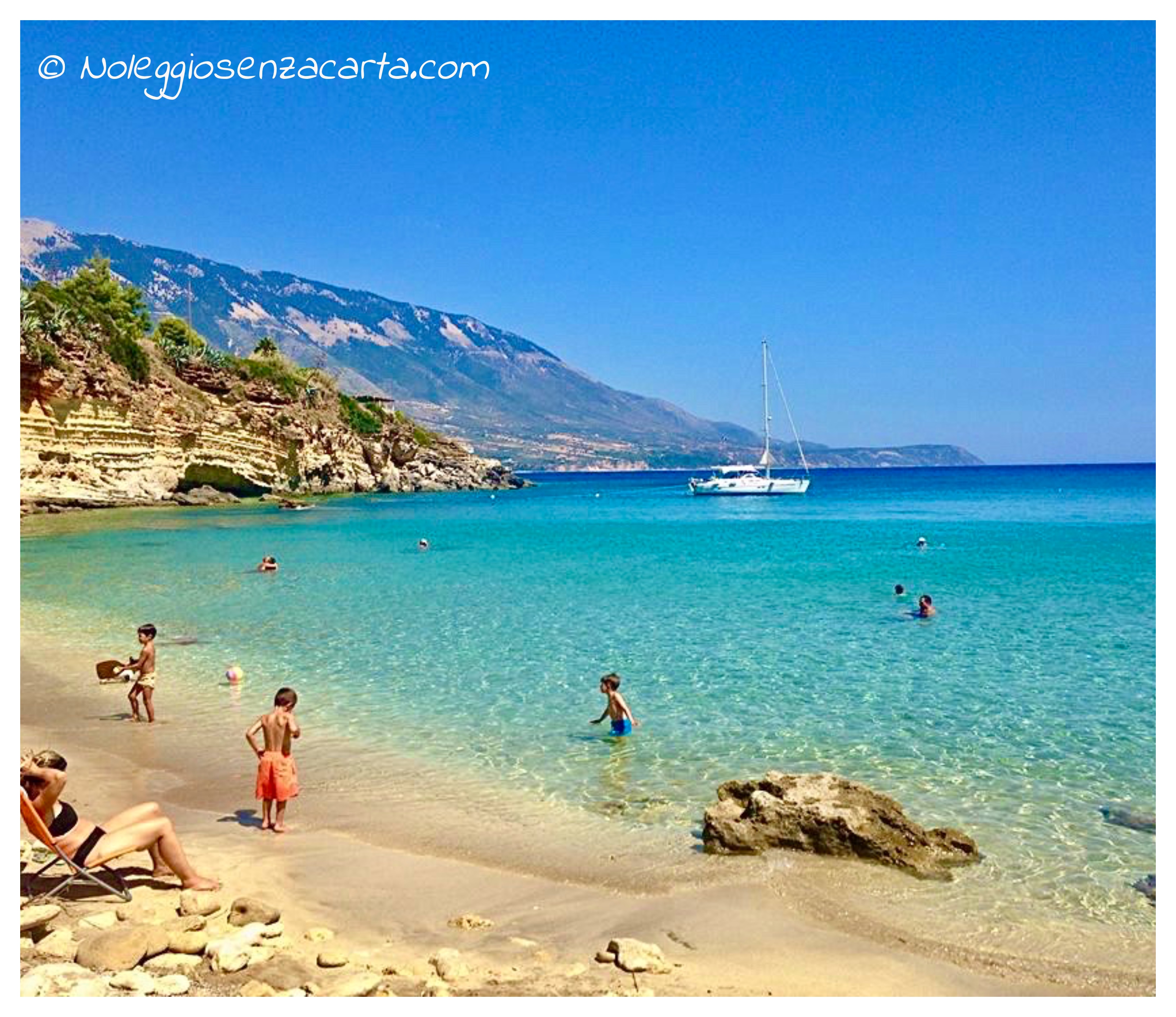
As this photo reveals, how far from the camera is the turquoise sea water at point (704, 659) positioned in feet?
32.1

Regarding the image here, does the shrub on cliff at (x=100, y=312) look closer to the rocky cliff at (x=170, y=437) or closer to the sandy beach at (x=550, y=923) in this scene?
the rocky cliff at (x=170, y=437)

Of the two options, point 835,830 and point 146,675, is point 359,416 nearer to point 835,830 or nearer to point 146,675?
point 146,675

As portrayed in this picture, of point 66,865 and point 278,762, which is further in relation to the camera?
point 278,762

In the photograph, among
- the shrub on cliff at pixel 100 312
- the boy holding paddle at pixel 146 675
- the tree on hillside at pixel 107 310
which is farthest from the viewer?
the tree on hillside at pixel 107 310

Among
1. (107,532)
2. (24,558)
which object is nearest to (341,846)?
(24,558)

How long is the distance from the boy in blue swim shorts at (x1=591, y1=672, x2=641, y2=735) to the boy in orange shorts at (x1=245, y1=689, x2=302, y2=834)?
163 inches

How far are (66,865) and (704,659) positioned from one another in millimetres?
11557

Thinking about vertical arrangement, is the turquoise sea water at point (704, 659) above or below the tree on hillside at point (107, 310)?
below

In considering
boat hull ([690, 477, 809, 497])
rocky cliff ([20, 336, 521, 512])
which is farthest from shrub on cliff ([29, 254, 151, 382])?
boat hull ([690, 477, 809, 497])

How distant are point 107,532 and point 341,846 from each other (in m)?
39.6

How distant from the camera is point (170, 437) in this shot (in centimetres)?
5975

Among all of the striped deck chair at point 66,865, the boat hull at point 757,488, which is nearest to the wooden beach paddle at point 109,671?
the striped deck chair at point 66,865

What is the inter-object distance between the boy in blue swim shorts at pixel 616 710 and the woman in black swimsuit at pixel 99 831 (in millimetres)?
5687

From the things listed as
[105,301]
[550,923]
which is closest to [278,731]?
[550,923]
